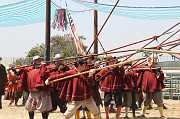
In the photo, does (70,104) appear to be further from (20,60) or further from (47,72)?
(20,60)

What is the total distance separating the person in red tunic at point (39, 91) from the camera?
12602 mm

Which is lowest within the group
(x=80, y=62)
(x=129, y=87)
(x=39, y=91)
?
(x=129, y=87)

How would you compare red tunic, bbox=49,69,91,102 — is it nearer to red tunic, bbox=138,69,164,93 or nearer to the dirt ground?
red tunic, bbox=138,69,164,93

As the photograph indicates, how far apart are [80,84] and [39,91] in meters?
1.09

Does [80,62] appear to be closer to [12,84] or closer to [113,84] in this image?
[113,84]

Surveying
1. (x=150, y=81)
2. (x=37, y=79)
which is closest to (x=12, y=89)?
(x=150, y=81)

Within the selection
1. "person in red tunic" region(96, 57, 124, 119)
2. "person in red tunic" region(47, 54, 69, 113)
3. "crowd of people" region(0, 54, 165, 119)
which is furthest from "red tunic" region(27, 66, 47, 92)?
"person in red tunic" region(96, 57, 124, 119)

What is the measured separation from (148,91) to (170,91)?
9.53 m

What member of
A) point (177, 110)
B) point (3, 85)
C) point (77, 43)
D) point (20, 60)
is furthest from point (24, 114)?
point (20, 60)

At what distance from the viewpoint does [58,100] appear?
13.2 m

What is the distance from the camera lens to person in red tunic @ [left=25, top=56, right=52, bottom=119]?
1260 centimetres

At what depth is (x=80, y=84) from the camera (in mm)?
12188

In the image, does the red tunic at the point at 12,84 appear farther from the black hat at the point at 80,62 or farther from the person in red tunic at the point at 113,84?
the black hat at the point at 80,62

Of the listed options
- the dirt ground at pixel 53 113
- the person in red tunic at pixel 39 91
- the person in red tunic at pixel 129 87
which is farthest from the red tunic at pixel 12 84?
the person in red tunic at pixel 39 91
